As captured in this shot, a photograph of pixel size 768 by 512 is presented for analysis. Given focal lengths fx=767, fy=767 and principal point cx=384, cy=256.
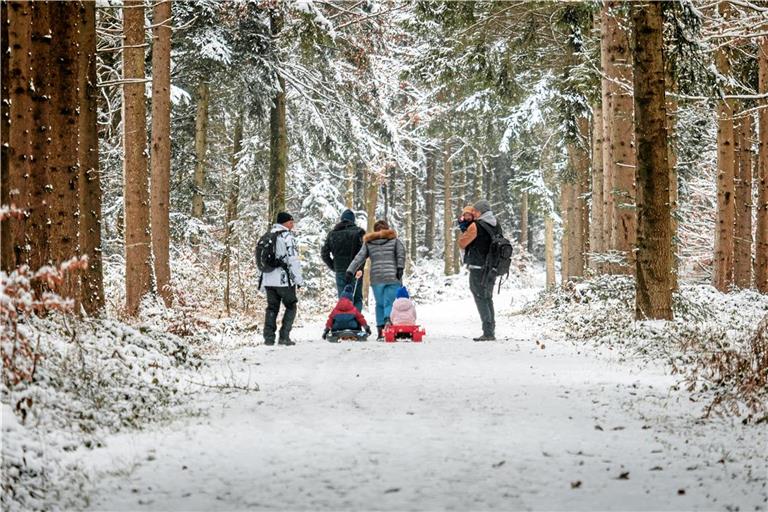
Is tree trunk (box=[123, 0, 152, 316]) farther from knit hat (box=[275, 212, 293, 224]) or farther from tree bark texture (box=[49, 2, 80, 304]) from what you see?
tree bark texture (box=[49, 2, 80, 304])

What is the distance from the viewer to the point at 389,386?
753 cm

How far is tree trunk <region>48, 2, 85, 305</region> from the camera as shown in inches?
320

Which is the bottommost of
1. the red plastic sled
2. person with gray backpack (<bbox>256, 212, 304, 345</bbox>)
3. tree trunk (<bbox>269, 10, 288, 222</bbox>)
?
the red plastic sled

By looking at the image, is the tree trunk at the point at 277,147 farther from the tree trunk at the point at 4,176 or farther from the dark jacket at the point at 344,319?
the tree trunk at the point at 4,176

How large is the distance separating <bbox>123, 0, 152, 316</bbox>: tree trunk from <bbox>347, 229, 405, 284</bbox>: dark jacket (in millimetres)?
3601

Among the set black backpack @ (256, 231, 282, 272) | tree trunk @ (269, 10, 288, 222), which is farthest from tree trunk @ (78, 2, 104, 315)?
tree trunk @ (269, 10, 288, 222)

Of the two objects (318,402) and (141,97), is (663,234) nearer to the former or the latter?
(318,402)

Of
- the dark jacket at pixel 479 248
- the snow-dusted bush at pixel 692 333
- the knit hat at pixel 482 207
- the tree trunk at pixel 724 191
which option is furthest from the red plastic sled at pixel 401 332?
the tree trunk at pixel 724 191

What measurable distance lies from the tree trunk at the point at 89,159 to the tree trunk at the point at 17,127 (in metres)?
2.46

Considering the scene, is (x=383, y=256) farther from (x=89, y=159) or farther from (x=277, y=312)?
(x=89, y=159)

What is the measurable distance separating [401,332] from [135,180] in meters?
5.26

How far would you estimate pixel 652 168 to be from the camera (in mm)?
10578

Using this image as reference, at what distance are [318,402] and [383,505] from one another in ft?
9.12

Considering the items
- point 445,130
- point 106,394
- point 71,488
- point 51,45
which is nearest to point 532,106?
point 445,130
